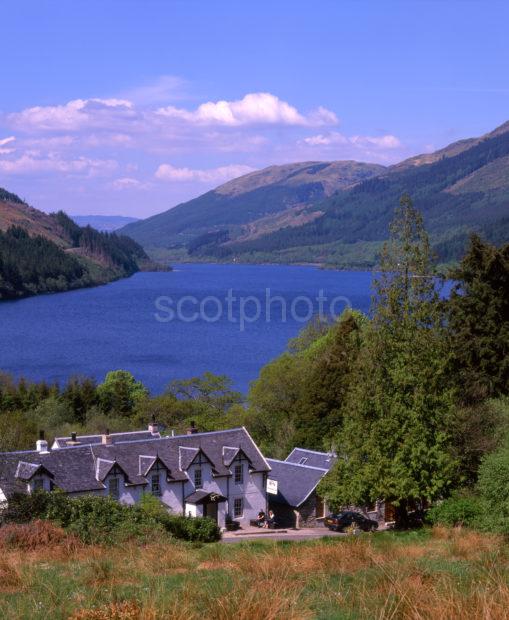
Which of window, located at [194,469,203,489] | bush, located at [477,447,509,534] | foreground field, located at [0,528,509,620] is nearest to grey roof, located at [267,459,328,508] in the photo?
window, located at [194,469,203,489]

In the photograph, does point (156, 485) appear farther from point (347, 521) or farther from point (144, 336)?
point (144, 336)

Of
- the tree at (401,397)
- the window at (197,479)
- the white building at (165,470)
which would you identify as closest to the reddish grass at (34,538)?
the tree at (401,397)

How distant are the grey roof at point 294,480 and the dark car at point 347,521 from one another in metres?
2.33

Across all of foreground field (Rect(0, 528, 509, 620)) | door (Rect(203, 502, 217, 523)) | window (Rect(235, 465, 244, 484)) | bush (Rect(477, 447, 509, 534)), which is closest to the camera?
foreground field (Rect(0, 528, 509, 620))

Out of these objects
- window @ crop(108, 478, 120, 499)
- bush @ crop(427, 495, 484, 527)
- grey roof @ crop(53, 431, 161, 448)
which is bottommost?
window @ crop(108, 478, 120, 499)

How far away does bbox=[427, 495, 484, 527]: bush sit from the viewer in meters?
20.0

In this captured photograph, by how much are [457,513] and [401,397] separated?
377cm

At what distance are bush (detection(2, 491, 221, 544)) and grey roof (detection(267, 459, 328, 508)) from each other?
12.8 meters

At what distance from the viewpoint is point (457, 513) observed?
2050 cm

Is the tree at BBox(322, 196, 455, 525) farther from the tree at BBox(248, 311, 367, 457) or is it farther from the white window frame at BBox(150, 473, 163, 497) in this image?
the tree at BBox(248, 311, 367, 457)

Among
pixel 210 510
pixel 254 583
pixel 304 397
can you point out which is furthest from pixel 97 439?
pixel 254 583

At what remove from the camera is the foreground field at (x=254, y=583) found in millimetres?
6949

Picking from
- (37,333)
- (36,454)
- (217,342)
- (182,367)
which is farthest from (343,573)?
(37,333)

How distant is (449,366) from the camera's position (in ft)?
82.7
